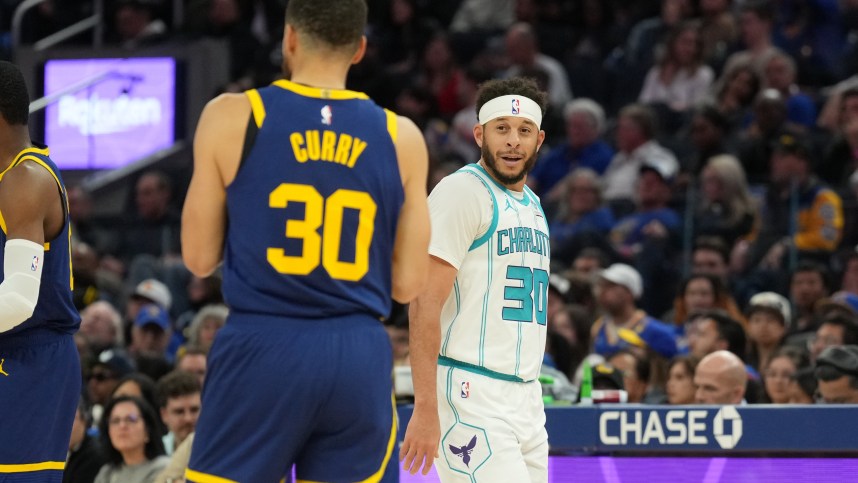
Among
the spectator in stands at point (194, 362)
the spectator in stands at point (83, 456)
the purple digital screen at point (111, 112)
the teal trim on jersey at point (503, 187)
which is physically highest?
the purple digital screen at point (111, 112)

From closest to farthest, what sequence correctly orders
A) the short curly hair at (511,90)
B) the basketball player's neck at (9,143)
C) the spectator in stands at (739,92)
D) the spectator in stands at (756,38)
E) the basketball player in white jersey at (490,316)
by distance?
the basketball player's neck at (9,143) → the basketball player in white jersey at (490,316) → the short curly hair at (511,90) → the spectator in stands at (739,92) → the spectator in stands at (756,38)

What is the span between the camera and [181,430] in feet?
29.1

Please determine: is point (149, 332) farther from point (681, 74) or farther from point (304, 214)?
point (304, 214)

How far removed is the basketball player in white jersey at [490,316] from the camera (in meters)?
5.58

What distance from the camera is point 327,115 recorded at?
4.26 metres

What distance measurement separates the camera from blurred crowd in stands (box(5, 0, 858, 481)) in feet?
32.4

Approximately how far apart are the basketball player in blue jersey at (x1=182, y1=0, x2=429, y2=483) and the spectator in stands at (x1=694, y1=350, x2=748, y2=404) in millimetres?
4274

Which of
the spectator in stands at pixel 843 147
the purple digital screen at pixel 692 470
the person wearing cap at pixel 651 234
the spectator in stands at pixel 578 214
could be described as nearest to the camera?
the purple digital screen at pixel 692 470

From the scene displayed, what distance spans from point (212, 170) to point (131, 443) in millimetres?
4696

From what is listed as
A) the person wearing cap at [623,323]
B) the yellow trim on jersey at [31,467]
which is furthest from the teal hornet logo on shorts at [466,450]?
the person wearing cap at [623,323]

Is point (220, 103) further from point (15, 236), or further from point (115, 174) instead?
point (115, 174)

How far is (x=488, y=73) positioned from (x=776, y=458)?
9.84 m

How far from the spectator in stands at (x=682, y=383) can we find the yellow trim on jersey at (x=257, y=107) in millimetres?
5128

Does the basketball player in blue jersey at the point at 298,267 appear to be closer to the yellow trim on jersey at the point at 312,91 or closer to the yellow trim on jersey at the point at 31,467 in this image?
the yellow trim on jersey at the point at 312,91
